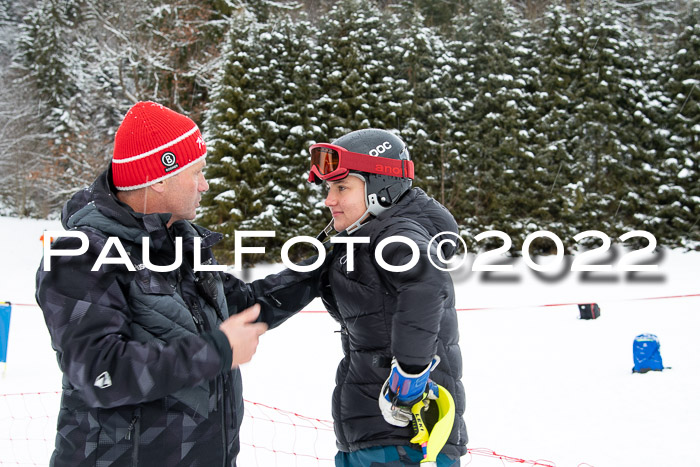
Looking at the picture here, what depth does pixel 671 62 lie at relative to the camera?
61.7 ft

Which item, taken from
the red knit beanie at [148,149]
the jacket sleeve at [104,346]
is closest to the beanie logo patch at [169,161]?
the red knit beanie at [148,149]

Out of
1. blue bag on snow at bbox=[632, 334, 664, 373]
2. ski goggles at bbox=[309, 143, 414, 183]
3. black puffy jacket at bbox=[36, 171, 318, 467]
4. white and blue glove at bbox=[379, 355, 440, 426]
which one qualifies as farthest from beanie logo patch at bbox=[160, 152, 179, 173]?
blue bag on snow at bbox=[632, 334, 664, 373]

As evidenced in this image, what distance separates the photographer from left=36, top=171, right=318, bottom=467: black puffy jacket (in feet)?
5.07

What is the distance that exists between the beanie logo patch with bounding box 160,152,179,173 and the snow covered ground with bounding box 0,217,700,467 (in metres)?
3.22

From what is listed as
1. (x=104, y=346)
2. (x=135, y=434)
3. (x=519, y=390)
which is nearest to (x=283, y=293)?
(x=135, y=434)

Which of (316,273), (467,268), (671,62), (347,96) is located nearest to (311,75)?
(347,96)

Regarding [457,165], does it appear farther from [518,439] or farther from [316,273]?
[316,273]

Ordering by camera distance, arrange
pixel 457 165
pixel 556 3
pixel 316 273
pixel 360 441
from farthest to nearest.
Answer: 1. pixel 556 3
2. pixel 457 165
3. pixel 316 273
4. pixel 360 441

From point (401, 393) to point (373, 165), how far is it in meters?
0.93

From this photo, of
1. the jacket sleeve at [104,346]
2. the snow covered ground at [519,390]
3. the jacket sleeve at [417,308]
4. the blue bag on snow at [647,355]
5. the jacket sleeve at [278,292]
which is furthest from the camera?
the blue bag on snow at [647,355]

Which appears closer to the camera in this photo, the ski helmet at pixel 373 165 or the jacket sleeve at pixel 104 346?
the jacket sleeve at pixel 104 346

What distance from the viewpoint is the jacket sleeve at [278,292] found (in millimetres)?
2486

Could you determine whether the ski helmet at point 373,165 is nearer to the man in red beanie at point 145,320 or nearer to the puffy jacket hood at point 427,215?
the puffy jacket hood at point 427,215

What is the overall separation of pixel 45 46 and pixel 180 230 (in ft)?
103
